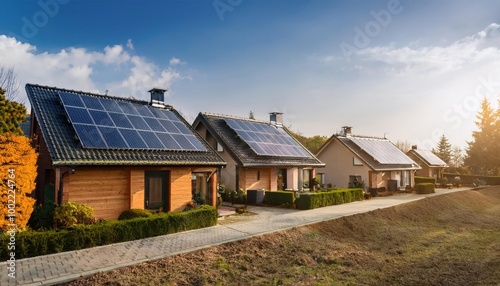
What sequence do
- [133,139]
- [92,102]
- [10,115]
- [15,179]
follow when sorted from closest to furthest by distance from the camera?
1. [15,179]
2. [10,115]
3. [133,139]
4. [92,102]

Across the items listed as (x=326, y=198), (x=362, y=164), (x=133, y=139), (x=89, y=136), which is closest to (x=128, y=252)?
(x=89, y=136)

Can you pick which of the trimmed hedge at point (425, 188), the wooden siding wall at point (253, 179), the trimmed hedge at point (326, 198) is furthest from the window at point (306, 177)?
the trimmed hedge at point (425, 188)

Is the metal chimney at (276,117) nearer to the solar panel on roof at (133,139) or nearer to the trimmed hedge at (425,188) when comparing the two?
the trimmed hedge at (425,188)

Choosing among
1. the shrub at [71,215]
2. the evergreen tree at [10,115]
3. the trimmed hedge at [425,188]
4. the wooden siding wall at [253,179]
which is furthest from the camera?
the trimmed hedge at [425,188]

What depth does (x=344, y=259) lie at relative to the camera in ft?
40.0

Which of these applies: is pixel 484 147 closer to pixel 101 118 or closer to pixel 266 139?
pixel 266 139

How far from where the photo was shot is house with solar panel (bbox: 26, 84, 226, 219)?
14.8 metres

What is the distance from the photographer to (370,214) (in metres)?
20.3

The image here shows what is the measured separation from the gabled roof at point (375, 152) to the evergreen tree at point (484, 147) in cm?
2967

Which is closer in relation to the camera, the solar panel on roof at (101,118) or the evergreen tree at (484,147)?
the solar panel on roof at (101,118)

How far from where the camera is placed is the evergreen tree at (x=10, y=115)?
13813mm

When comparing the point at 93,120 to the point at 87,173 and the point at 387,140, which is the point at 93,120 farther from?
the point at 387,140

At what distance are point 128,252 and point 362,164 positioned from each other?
93.4ft

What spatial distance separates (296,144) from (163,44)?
1719 cm
